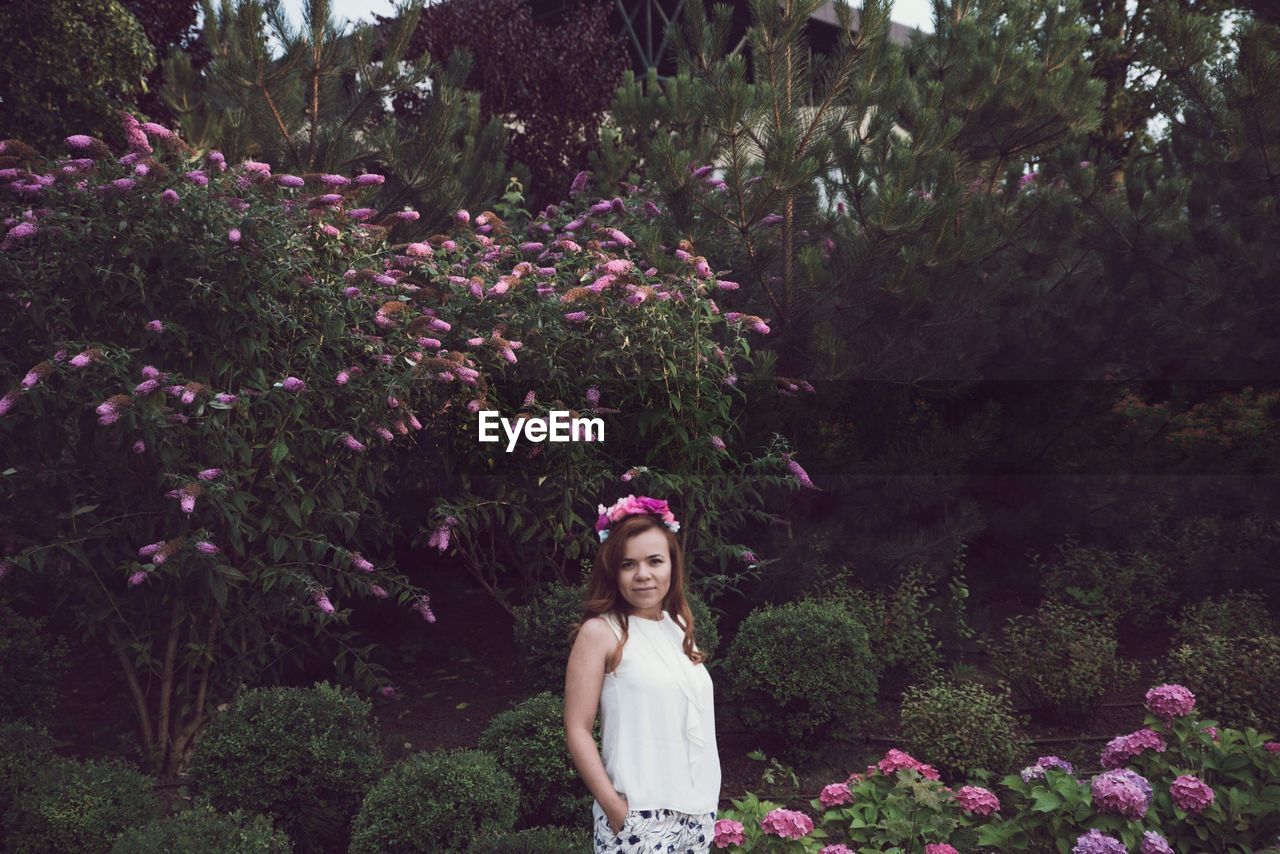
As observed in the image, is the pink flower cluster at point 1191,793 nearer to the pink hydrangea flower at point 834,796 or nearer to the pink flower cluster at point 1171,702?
the pink flower cluster at point 1171,702

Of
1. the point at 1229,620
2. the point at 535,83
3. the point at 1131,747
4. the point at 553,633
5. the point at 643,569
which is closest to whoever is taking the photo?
the point at 643,569

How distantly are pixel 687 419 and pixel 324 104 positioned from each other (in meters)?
3.47

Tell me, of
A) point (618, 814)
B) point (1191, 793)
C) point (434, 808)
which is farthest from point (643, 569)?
point (1191, 793)

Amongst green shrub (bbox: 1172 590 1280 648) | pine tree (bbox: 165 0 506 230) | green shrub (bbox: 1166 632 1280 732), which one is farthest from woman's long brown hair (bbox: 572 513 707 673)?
pine tree (bbox: 165 0 506 230)

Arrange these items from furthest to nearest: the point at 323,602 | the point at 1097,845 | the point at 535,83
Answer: the point at 535,83
the point at 323,602
the point at 1097,845

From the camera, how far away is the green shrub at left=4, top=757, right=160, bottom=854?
11.8ft

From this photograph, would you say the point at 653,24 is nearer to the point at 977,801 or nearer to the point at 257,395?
→ the point at 257,395

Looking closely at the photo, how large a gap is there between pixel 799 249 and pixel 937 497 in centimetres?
173

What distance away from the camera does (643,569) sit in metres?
2.56

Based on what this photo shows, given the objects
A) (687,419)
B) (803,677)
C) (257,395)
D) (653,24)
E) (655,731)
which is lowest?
(803,677)

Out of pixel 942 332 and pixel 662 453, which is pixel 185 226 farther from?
pixel 942 332

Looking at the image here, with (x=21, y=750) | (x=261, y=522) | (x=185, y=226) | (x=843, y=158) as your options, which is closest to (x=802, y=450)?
(x=843, y=158)

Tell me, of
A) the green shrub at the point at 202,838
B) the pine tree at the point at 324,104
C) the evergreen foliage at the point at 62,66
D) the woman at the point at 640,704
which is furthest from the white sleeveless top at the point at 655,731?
the evergreen foliage at the point at 62,66

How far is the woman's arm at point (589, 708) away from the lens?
239 centimetres
